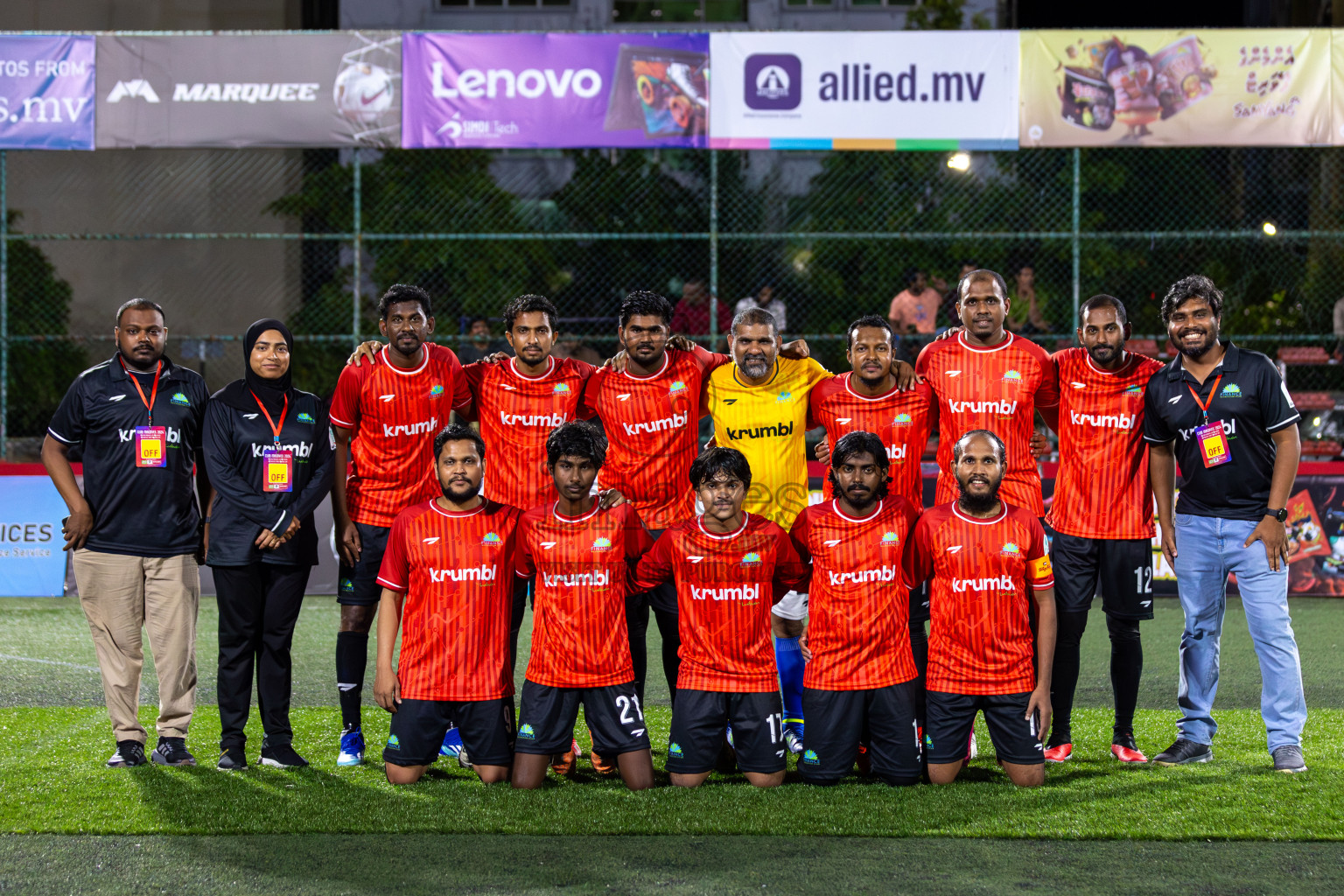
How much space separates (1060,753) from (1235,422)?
5.19 feet

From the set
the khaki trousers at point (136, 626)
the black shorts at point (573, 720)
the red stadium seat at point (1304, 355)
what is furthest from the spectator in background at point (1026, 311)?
the khaki trousers at point (136, 626)

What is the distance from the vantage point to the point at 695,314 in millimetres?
12898

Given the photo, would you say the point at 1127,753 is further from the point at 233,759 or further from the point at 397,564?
the point at 233,759

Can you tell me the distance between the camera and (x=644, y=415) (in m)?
5.70

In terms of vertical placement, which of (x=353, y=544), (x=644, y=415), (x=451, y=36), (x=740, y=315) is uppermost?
(x=451, y=36)

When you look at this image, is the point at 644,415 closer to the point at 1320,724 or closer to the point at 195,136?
the point at 1320,724

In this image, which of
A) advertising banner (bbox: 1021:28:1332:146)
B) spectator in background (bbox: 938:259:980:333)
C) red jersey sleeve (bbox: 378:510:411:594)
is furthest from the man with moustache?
spectator in background (bbox: 938:259:980:333)

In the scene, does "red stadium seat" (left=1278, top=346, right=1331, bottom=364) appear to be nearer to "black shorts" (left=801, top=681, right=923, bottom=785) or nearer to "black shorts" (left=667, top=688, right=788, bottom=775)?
"black shorts" (left=801, top=681, right=923, bottom=785)

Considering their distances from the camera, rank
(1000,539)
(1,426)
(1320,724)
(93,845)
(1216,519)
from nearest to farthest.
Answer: (93,845) < (1000,539) < (1216,519) < (1320,724) < (1,426)

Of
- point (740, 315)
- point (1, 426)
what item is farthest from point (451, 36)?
point (740, 315)

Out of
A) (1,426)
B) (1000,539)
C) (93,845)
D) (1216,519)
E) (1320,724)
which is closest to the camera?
(93,845)

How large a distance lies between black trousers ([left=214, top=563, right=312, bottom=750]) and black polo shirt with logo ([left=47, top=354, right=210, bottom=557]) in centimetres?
37

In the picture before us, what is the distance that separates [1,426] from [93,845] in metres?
8.40

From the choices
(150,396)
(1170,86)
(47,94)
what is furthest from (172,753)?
(1170,86)
